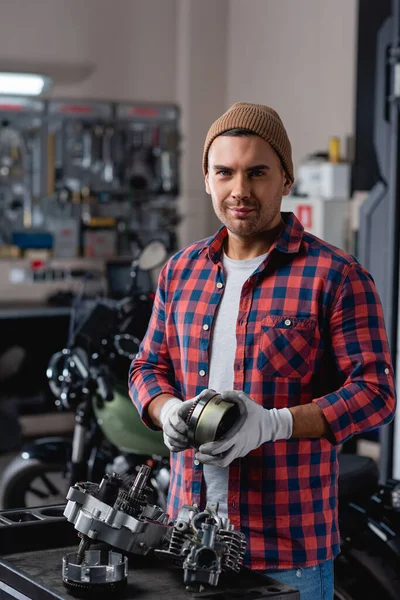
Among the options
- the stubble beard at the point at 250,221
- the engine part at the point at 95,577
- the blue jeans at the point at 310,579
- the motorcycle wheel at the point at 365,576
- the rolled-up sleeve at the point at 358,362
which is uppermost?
the stubble beard at the point at 250,221

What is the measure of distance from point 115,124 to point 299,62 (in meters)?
1.35

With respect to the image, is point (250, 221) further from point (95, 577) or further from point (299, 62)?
point (299, 62)

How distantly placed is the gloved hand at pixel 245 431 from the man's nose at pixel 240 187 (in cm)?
36

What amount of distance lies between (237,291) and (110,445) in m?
1.92

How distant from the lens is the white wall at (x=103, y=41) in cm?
612

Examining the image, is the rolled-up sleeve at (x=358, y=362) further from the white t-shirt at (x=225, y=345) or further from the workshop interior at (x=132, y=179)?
the workshop interior at (x=132, y=179)

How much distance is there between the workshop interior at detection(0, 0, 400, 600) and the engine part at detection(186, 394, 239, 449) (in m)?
1.18

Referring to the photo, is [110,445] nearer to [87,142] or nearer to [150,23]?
[87,142]

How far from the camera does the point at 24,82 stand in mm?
5977

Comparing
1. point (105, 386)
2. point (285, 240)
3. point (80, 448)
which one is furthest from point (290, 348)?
point (80, 448)

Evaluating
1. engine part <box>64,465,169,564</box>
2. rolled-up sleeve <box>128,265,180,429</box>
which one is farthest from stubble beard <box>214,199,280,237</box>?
engine part <box>64,465,169,564</box>

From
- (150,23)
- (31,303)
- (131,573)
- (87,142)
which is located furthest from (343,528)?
(150,23)

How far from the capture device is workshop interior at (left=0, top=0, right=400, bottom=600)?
3.23m

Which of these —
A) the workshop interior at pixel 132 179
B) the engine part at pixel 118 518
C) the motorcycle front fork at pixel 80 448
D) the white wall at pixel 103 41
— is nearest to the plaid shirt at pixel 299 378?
the engine part at pixel 118 518
